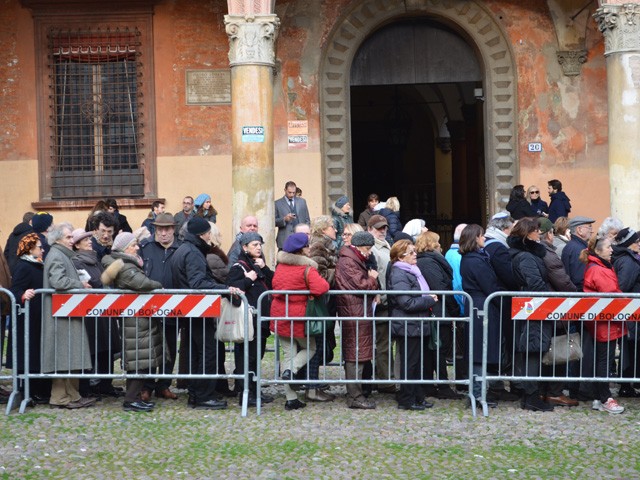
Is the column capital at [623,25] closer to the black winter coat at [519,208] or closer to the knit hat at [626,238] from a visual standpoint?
the black winter coat at [519,208]

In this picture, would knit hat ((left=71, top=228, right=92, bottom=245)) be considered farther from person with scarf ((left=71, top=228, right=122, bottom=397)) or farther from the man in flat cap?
the man in flat cap

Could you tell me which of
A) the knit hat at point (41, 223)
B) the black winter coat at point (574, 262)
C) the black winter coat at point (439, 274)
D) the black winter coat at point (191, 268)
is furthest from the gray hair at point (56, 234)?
the black winter coat at point (574, 262)

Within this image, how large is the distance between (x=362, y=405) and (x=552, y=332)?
163 cm

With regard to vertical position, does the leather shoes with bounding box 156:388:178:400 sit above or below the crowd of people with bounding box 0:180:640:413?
below

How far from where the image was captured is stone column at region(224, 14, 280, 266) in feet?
49.3

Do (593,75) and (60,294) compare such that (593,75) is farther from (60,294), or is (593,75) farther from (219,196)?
(60,294)

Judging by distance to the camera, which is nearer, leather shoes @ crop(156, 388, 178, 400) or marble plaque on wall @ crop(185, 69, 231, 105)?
leather shoes @ crop(156, 388, 178, 400)

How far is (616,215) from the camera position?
49.6 ft

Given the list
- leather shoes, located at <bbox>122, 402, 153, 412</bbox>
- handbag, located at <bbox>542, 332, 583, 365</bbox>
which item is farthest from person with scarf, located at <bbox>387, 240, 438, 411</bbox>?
leather shoes, located at <bbox>122, 402, 153, 412</bbox>

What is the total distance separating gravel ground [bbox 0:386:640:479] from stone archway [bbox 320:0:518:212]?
8.19m

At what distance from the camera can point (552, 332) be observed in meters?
9.19

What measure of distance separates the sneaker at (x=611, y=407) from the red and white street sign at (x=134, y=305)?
317 cm

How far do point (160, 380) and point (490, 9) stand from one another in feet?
32.0

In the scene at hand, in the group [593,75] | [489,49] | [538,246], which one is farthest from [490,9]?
[538,246]
